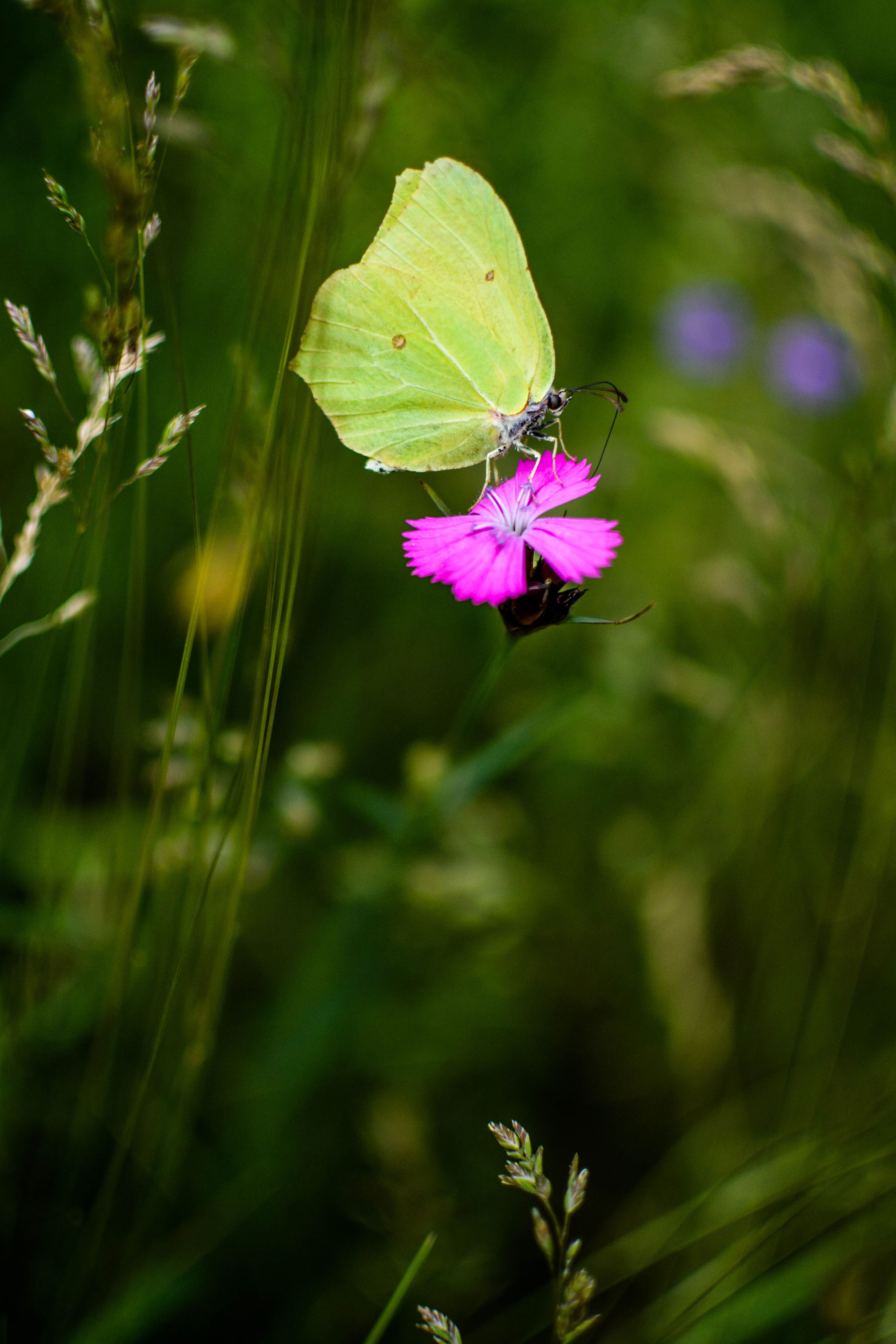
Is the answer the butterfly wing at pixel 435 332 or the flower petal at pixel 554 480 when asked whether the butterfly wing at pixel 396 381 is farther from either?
the flower petal at pixel 554 480

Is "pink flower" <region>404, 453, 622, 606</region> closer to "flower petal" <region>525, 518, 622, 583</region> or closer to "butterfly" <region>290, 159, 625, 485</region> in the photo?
"flower petal" <region>525, 518, 622, 583</region>

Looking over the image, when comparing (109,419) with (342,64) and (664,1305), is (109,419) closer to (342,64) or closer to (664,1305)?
(342,64)

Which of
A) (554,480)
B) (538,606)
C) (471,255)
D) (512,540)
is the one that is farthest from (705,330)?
(538,606)

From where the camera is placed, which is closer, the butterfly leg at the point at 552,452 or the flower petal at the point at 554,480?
the flower petal at the point at 554,480

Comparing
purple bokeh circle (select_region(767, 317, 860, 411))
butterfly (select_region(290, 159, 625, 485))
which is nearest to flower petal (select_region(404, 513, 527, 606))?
butterfly (select_region(290, 159, 625, 485))

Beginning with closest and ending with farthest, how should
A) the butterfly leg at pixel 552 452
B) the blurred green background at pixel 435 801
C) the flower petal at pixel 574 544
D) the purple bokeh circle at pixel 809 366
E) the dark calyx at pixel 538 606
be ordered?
the flower petal at pixel 574 544 < the dark calyx at pixel 538 606 < the blurred green background at pixel 435 801 < the butterfly leg at pixel 552 452 < the purple bokeh circle at pixel 809 366

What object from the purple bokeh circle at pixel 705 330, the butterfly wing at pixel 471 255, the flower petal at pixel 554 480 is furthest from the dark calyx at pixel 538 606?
the purple bokeh circle at pixel 705 330

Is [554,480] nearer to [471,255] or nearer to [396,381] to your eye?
[396,381]
